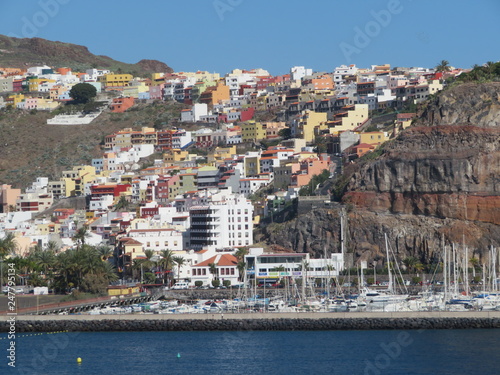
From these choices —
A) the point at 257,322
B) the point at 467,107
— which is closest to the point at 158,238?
the point at 467,107

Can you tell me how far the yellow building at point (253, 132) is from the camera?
16000 centimetres

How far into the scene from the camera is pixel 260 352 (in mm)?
71250

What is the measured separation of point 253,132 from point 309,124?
8.76 metres

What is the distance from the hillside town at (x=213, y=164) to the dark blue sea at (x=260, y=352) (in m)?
29.6

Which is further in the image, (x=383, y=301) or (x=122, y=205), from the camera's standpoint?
(x=122, y=205)

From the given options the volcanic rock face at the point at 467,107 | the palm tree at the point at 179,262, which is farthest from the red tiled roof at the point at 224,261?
the volcanic rock face at the point at 467,107

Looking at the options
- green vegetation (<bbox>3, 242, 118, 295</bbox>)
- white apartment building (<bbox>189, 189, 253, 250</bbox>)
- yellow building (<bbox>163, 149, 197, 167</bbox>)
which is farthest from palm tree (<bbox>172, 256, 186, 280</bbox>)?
yellow building (<bbox>163, 149, 197, 167</bbox>)

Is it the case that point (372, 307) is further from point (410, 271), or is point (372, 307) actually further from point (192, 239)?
point (192, 239)

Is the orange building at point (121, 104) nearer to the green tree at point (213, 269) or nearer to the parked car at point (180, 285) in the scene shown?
the green tree at point (213, 269)

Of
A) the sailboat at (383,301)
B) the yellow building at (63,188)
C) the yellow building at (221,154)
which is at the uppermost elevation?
the yellow building at (221,154)

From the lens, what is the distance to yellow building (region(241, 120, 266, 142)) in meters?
160

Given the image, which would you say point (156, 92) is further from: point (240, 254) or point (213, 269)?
point (213, 269)

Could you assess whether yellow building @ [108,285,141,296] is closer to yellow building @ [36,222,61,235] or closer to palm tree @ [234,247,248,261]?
palm tree @ [234,247,248,261]

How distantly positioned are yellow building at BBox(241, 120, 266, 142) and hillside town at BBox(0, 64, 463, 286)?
0.14 meters
